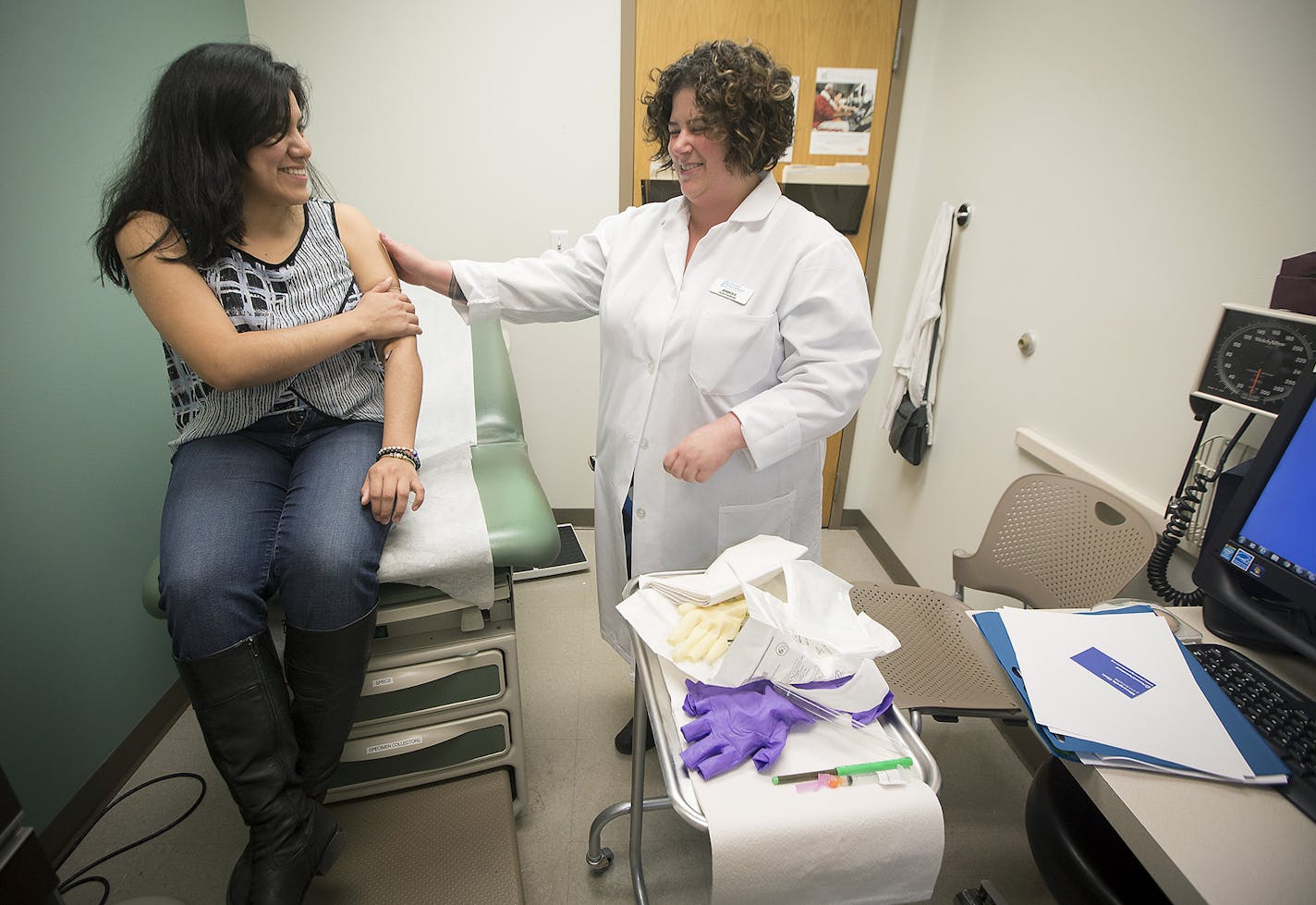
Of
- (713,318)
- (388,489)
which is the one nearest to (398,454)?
(388,489)

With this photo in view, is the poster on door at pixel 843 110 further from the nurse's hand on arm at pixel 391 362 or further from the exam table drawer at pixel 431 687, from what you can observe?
the exam table drawer at pixel 431 687

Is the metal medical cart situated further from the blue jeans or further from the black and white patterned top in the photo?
the black and white patterned top

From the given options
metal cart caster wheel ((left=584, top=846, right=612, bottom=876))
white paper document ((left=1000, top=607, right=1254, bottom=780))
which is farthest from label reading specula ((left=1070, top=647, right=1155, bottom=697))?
metal cart caster wheel ((left=584, top=846, right=612, bottom=876))

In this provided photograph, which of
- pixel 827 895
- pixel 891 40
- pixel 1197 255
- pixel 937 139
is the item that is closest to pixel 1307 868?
pixel 827 895

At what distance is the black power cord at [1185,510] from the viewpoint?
44.3 inches

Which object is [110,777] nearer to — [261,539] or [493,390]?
[261,539]

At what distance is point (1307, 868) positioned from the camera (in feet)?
2.06

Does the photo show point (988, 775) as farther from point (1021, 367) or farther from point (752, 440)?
point (752, 440)

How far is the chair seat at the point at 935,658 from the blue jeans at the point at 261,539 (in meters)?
1.00

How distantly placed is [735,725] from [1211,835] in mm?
489

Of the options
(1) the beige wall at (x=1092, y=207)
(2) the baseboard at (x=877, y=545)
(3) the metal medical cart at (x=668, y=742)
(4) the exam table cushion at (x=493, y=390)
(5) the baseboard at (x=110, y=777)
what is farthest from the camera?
(2) the baseboard at (x=877, y=545)

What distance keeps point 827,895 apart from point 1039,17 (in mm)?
2107

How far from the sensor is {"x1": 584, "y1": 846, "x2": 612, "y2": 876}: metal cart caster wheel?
55.5 inches

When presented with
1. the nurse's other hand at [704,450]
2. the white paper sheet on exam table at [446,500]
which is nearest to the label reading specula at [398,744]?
the white paper sheet on exam table at [446,500]
